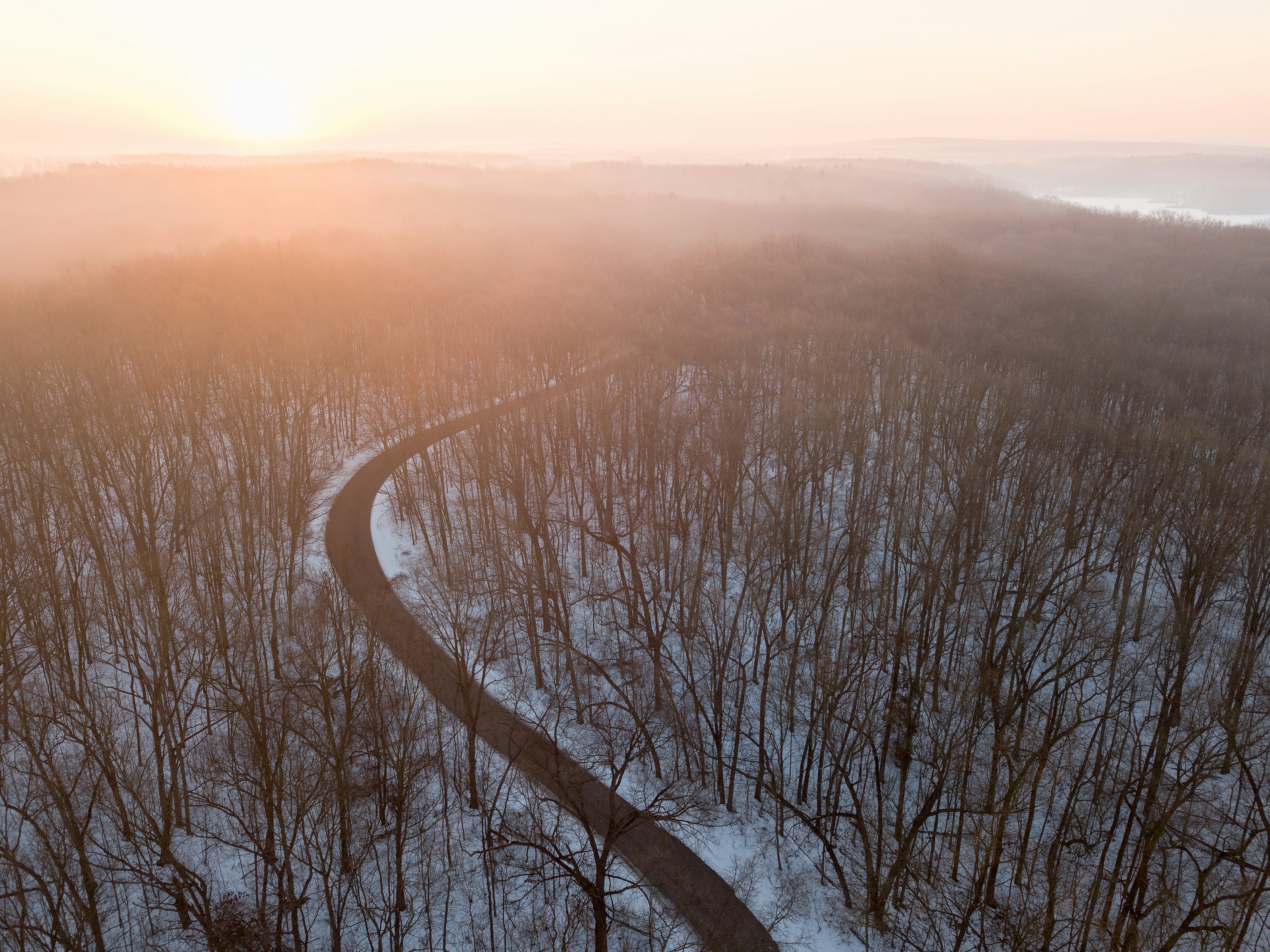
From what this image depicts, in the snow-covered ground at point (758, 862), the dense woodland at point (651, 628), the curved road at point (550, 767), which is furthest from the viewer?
the snow-covered ground at point (758, 862)

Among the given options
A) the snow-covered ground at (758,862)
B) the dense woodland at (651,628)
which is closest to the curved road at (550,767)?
the snow-covered ground at (758,862)

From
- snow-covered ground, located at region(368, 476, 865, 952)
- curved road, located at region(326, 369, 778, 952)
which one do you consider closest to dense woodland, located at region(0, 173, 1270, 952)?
snow-covered ground, located at region(368, 476, 865, 952)

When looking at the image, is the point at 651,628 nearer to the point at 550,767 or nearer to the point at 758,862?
the point at 550,767

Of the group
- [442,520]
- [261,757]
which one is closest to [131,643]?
[261,757]

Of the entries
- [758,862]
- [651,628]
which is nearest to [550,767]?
[651,628]

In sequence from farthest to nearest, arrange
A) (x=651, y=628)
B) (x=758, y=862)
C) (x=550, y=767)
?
(x=651, y=628) → (x=550, y=767) → (x=758, y=862)

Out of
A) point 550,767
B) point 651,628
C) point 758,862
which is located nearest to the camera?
point 758,862

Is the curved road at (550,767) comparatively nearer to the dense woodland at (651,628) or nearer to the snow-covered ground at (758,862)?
the snow-covered ground at (758,862)
